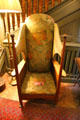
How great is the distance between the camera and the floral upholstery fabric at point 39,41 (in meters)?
1.45

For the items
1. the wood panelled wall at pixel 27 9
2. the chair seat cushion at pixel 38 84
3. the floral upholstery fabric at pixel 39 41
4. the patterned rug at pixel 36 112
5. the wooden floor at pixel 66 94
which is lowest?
the patterned rug at pixel 36 112

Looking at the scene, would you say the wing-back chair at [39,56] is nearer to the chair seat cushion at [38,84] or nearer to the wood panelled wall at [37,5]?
the chair seat cushion at [38,84]

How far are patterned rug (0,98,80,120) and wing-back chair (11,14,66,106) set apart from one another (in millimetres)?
227

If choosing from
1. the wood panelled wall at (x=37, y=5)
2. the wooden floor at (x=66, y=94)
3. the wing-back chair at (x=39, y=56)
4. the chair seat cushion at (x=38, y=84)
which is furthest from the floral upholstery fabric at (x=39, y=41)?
the wooden floor at (x=66, y=94)

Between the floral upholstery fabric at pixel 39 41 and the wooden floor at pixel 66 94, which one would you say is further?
the wooden floor at pixel 66 94

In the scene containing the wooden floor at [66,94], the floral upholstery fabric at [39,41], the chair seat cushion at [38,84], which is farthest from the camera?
the wooden floor at [66,94]

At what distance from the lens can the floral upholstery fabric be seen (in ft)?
4.75

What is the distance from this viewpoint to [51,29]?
1471 millimetres

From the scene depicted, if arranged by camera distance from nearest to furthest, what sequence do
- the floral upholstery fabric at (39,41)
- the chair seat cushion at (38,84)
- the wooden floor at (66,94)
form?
the chair seat cushion at (38,84) → the floral upholstery fabric at (39,41) → the wooden floor at (66,94)

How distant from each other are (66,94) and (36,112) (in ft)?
2.17

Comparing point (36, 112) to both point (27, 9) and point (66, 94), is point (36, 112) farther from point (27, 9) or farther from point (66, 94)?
point (27, 9)

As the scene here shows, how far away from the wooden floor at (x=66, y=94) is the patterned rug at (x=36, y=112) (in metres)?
0.10

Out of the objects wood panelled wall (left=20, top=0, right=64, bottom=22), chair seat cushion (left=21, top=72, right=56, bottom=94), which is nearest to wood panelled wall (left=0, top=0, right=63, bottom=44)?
wood panelled wall (left=20, top=0, right=64, bottom=22)

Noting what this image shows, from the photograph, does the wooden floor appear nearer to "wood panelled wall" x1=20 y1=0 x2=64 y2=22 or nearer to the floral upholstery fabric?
the floral upholstery fabric
